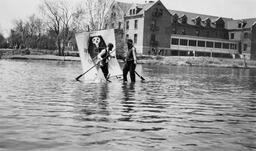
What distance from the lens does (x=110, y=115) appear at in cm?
740

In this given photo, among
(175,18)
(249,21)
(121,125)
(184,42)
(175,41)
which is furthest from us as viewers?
(249,21)

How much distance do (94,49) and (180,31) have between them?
233 ft

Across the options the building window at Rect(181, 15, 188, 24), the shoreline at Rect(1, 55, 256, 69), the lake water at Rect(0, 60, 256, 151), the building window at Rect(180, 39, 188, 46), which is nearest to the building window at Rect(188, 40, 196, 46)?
the building window at Rect(180, 39, 188, 46)

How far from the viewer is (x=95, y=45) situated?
54.3ft

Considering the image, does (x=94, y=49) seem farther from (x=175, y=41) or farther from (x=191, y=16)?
(x=191, y=16)

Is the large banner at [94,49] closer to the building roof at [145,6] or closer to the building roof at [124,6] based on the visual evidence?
the building roof at [145,6]

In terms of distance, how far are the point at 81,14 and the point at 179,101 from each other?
59533 millimetres

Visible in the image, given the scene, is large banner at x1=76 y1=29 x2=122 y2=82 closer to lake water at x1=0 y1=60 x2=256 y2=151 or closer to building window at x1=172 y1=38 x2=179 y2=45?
lake water at x1=0 y1=60 x2=256 y2=151

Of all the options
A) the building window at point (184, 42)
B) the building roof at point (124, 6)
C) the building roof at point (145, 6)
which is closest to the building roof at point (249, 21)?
the building window at point (184, 42)

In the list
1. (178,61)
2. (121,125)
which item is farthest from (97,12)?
(121,125)

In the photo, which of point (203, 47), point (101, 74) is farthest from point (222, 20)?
point (101, 74)

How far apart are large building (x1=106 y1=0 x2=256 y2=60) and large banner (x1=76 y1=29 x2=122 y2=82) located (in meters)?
52.0

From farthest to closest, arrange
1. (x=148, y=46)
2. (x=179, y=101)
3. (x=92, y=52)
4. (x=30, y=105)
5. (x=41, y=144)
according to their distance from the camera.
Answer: (x=148, y=46)
(x=92, y=52)
(x=179, y=101)
(x=30, y=105)
(x=41, y=144)

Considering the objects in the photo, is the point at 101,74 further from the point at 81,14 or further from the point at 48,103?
the point at 81,14
